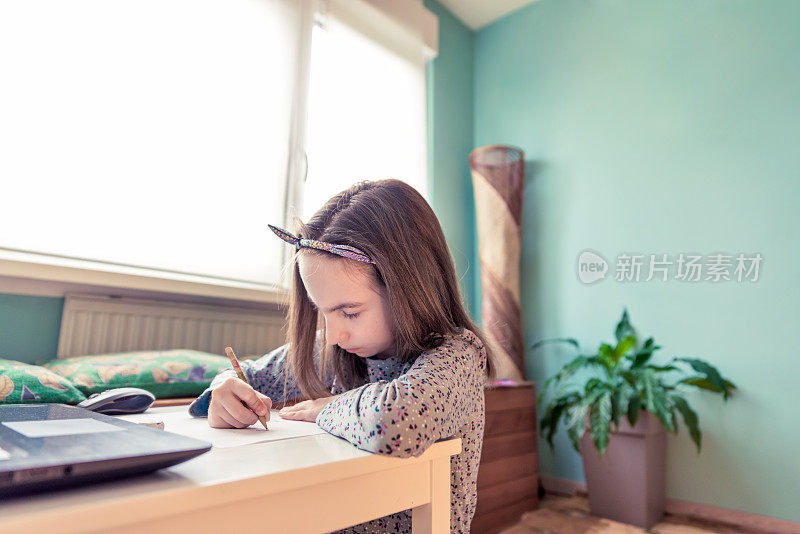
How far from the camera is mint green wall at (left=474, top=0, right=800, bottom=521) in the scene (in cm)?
182

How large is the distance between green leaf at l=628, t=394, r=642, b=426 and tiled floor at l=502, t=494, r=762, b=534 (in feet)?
1.25

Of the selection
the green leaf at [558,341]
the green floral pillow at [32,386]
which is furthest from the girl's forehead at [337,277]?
the green leaf at [558,341]

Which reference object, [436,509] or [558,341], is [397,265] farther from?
[558,341]

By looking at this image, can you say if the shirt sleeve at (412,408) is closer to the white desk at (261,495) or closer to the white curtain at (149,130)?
the white desk at (261,495)

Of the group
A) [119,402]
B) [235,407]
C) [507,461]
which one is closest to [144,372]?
[119,402]

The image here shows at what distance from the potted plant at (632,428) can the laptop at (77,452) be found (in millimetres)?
1608

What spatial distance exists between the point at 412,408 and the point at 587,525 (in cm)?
159

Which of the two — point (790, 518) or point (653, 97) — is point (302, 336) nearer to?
point (790, 518)

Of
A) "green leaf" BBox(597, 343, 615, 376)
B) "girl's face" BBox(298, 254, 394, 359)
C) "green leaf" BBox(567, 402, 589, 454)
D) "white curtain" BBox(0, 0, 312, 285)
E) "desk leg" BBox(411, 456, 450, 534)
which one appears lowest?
"green leaf" BBox(567, 402, 589, 454)

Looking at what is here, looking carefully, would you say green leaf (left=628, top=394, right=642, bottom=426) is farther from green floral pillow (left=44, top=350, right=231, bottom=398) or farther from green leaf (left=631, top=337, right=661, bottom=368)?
green floral pillow (left=44, top=350, right=231, bottom=398)

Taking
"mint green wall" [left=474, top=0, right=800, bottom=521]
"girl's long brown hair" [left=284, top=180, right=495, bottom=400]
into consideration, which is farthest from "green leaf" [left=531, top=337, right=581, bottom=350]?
"girl's long brown hair" [left=284, top=180, right=495, bottom=400]

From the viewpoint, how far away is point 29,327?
1362mm

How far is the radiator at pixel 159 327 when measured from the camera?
141cm

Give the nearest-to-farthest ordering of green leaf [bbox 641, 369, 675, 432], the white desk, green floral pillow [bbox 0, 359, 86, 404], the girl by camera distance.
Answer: the white desk < the girl < green floral pillow [bbox 0, 359, 86, 404] < green leaf [bbox 641, 369, 675, 432]
